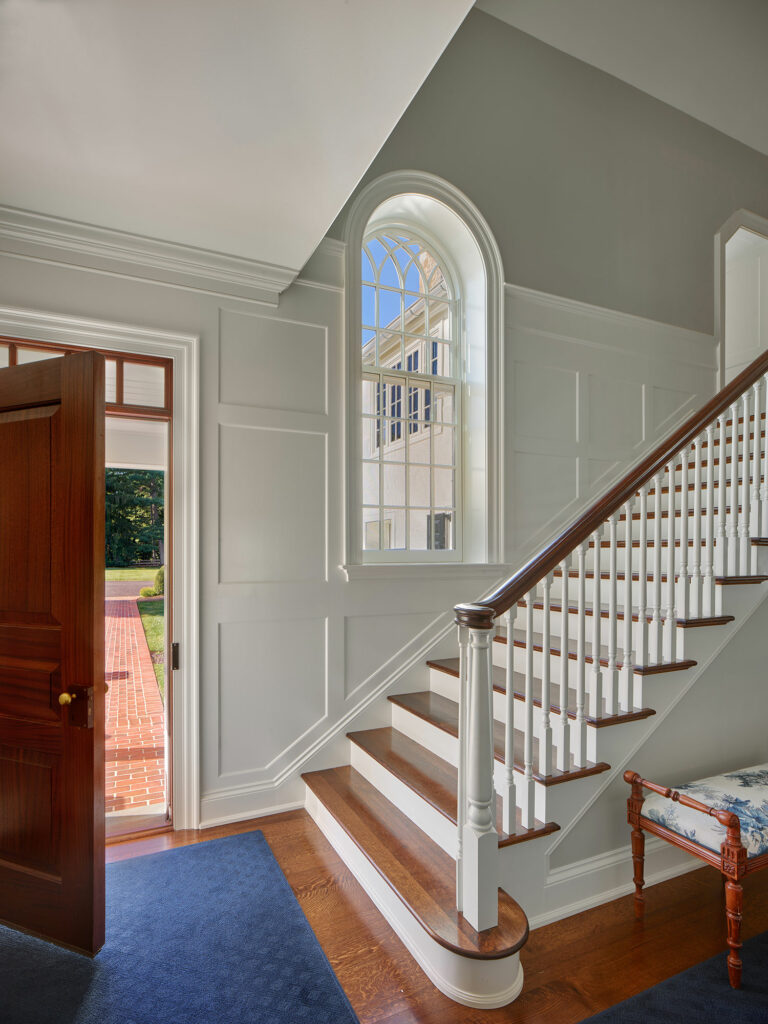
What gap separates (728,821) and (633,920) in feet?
2.04

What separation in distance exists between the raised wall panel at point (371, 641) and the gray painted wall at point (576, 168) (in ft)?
7.24

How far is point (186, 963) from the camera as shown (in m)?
1.87

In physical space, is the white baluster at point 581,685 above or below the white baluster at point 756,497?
below

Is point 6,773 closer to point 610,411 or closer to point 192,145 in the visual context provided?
point 192,145

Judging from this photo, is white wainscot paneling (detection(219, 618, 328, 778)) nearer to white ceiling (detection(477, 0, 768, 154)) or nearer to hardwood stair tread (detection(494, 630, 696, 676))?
hardwood stair tread (detection(494, 630, 696, 676))

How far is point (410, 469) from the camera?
3.57 meters

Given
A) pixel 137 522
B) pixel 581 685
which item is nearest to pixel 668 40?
pixel 581 685

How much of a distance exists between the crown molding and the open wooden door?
75cm

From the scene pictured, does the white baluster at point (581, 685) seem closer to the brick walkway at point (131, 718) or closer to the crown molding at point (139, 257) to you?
the crown molding at point (139, 257)

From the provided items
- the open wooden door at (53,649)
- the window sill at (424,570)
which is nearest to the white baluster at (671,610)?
the window sill at (424,570)

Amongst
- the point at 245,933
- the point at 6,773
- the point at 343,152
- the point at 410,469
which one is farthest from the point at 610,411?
the point at 6,773

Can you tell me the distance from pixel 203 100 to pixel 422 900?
8.82ft

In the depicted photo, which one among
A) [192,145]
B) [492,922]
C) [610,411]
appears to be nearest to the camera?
[492,922]

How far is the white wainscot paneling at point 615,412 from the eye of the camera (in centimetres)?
399
